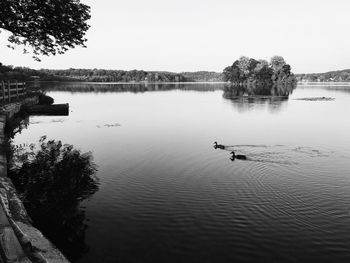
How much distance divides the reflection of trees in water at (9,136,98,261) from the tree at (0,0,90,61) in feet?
38.9

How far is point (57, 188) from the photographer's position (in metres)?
10.9

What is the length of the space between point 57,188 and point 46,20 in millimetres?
18400

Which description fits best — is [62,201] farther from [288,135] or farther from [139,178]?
[288,135]

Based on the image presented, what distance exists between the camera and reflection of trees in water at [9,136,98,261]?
794 centimetres

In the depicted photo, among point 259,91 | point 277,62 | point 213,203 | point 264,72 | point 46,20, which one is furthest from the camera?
point 277,62

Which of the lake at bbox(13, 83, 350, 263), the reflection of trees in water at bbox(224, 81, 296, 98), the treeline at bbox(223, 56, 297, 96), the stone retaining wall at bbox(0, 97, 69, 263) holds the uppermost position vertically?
the treeline at bbox(223, 56, 297, 96)

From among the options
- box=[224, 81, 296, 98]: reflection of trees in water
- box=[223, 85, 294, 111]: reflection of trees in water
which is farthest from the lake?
box=[224, 81, 296, 98]: reflection of trees in water

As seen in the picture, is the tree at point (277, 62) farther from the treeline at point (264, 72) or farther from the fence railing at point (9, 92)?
the fence railing at point (9, 92)

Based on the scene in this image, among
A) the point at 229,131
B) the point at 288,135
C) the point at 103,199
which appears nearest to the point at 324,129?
the point at 288,135

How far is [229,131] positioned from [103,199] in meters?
17.7

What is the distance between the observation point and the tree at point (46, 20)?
2288cm

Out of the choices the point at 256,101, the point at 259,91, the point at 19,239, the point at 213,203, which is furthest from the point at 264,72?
the point at 19,239

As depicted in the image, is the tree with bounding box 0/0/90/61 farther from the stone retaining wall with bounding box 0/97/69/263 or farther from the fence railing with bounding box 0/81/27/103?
the stone retaining wall with bounding box 0/97/69/263

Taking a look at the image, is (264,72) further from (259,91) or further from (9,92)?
(9,92)
